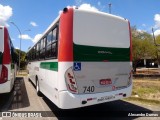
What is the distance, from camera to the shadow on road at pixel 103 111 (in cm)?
748

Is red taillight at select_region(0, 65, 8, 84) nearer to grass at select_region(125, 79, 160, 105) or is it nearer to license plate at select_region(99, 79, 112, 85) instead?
license plate at select_region(99, 79, 112, 85)

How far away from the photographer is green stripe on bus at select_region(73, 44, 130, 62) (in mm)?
6602

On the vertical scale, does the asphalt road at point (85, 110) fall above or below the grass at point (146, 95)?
below

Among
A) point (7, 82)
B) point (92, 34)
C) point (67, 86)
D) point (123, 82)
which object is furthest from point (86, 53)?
point (7, 82)

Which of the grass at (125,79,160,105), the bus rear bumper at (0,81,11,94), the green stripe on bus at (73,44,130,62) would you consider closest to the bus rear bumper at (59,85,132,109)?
the green stripe on bus at (73,44,130,62)

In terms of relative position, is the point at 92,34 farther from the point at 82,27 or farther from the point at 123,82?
the point at 123,82

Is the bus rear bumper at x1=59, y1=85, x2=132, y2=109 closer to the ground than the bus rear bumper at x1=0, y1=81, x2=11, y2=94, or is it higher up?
closer to the ground

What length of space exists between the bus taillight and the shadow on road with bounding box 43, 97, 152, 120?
1365 mm

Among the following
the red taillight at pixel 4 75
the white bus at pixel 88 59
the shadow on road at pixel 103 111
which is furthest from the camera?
the red taillight at pixel 4 75

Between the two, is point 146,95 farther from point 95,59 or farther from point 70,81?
point 70,81

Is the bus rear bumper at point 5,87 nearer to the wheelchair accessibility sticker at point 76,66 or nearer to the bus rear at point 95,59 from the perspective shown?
the bus rear at point 95,59

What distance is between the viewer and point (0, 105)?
968cm

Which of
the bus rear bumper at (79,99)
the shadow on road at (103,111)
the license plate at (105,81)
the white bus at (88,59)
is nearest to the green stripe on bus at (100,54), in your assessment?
the white bus at (88,59)

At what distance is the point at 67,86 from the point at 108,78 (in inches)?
57.9
